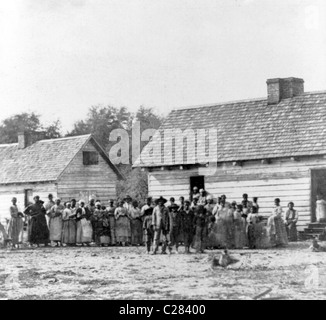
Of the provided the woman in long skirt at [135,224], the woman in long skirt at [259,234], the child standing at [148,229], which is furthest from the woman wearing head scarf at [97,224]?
the woman in long skirt at [259,234]

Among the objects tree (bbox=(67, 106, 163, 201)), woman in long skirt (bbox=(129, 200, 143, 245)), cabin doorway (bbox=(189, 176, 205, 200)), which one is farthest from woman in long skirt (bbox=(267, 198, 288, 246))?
tree (bbox=(67, 106, 163, 201))

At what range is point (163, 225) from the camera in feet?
60.0

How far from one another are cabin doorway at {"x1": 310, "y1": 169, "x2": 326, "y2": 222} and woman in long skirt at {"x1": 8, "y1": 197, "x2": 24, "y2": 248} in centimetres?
958

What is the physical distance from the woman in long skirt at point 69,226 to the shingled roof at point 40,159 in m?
9.58

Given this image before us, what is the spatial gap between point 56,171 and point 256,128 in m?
11.7

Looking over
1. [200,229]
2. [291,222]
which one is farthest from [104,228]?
[291,222]

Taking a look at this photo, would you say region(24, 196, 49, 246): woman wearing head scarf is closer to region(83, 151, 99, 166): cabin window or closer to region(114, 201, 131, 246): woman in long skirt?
region(114, 201, 131, 246): woman in long skirt

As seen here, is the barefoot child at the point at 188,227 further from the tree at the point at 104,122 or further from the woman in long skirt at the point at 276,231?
the tree at the point at 104,122

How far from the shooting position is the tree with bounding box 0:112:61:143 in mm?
46638

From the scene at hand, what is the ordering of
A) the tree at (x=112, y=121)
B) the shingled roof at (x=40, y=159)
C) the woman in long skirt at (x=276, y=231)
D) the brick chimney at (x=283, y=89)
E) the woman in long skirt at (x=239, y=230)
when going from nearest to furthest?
the woman in long skirt at (x=239, y=230), the woman in long skirt at (x=276, y=231), the brick chimney at (x=283, y=89), the shingled roof at (x=40, y=159), the tree at (x=112, y=121)

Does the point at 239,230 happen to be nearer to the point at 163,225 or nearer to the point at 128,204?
the point at 163,225

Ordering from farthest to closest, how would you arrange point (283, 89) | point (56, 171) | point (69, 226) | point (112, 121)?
point (112, 121), point (56, 171), point (283, 89), point (69, 226)

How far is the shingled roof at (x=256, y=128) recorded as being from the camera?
74.8 ft
